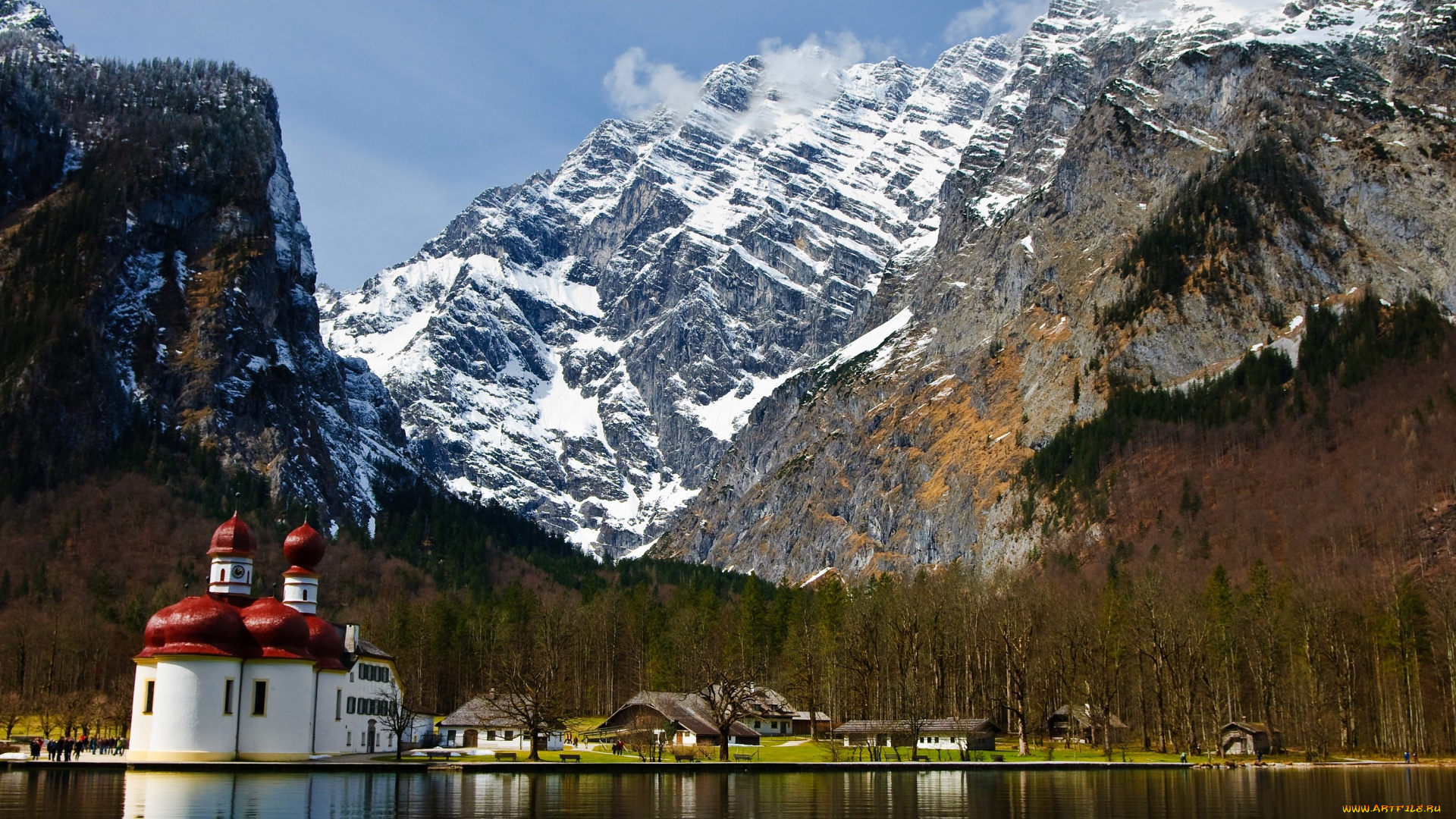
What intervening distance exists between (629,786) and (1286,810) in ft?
104

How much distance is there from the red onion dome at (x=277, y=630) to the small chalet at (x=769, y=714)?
44.9 metres

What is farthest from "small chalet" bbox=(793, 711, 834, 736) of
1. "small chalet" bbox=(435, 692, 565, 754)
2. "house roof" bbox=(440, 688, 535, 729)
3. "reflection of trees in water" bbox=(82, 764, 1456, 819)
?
"reflection of trees in water" bbox=(82, 764, 1456, 819)

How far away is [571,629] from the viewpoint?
14725 centimetres

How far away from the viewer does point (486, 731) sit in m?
109

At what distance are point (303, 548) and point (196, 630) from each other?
16261 mm

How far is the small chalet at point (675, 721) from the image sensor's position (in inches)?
4338

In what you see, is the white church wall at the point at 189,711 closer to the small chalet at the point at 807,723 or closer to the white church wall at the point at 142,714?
the white church wall at the point at 142,714

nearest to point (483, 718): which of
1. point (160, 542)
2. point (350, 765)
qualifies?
point (350, 765)

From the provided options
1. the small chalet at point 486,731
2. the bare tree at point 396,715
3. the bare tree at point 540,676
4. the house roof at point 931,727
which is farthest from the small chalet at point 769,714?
the bare tree at point 396,715

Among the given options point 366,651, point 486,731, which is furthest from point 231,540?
point 486,731

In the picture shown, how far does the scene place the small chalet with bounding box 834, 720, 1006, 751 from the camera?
4168 inches

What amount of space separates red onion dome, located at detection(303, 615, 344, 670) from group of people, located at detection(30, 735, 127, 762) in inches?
535

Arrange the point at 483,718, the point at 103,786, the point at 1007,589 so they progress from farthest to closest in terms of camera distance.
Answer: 1. the point at 1007,589
2. the point at 483,718
3. the point at 103,786

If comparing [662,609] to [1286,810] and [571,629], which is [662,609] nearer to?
[571,629]
